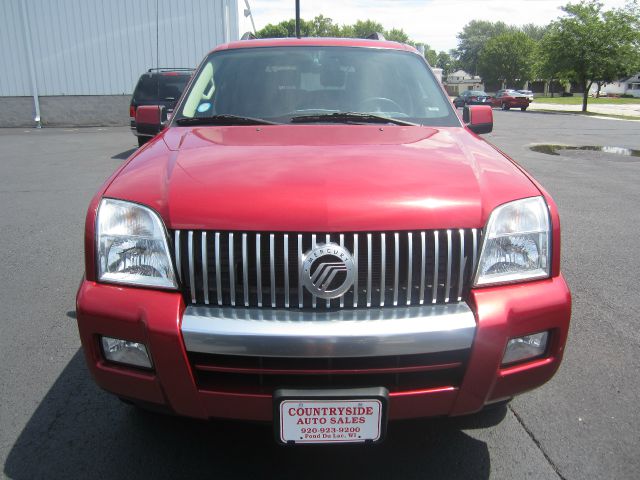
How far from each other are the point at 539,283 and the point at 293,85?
1.97 metres

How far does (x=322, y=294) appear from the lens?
1956 millimetres

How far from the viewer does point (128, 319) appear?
1957mm

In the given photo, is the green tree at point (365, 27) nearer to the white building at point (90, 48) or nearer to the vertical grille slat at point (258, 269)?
the white building at point (90, 48)

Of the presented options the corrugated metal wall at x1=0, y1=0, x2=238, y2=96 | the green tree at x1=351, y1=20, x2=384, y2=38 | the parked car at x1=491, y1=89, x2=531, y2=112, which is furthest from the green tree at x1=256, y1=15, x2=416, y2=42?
the corrugated metal wall at x1=0, y1=0, x2=238, y2=96

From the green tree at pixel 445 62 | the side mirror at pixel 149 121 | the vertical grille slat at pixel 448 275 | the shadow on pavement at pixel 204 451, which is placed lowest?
the shadow on pavement at pixel 204 451

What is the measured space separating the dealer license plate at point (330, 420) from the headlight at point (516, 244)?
0.61 m

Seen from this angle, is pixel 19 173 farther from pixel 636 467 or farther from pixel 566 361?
pixel 636 467

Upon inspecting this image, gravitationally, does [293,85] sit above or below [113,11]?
below

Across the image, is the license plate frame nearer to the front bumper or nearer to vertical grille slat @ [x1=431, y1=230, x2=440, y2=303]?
the front bumper

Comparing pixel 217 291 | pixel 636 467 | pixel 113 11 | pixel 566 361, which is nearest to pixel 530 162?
pixel 566 361

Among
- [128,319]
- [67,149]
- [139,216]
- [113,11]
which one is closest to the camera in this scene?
[128,319]

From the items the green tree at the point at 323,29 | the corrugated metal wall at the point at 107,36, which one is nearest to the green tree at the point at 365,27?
the green tree at the point at 323,29

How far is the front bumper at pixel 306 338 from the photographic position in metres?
1.87

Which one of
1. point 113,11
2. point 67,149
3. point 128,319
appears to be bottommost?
point 67,149
